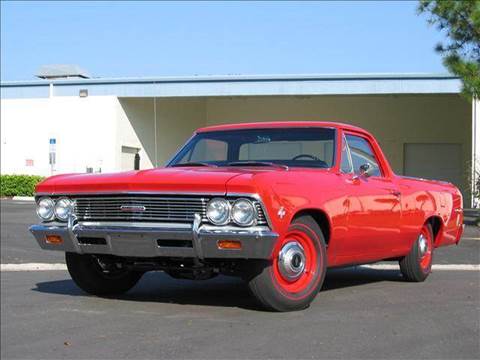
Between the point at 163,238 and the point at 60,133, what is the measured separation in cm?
2895

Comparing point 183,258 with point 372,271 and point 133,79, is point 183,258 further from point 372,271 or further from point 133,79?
point 133,79

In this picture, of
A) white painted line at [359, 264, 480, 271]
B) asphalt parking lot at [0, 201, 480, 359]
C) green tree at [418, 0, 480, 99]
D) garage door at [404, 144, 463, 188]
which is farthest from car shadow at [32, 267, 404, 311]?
garage door at [404, 144, 463, 188]

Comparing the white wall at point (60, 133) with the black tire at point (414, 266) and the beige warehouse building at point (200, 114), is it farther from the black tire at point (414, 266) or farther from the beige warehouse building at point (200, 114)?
the black tire at point (414, 266)

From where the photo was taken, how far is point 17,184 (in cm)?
3291

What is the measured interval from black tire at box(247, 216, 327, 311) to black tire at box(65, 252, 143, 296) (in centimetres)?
162

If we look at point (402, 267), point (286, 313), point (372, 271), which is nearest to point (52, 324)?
point (286, 313)

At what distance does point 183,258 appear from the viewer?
5.64 metres

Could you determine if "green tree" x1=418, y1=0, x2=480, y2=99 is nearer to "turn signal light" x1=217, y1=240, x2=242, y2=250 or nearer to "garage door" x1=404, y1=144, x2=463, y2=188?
"turn signal light" x1=217, y1=240, x2=242, y2=250

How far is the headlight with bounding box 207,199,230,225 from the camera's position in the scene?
5285 millimetres

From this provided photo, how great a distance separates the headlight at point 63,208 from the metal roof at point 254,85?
23937 millimetres

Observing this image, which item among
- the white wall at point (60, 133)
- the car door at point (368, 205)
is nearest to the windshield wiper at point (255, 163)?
the car door at point (368, 205)

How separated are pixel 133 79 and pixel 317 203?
26969mm

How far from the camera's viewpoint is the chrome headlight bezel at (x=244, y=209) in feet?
17.2

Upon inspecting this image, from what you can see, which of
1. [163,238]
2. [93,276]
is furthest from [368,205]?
[93,276]
